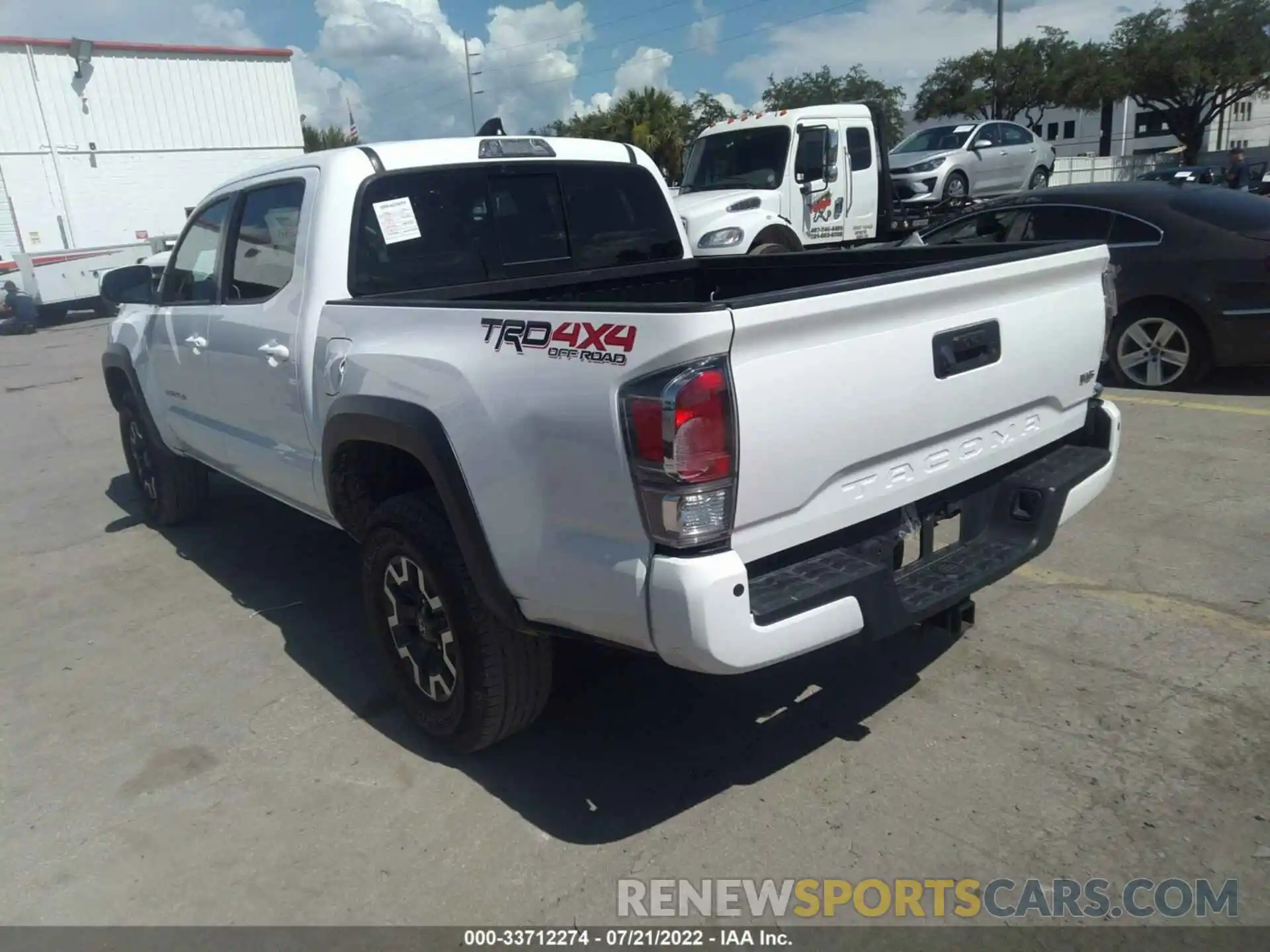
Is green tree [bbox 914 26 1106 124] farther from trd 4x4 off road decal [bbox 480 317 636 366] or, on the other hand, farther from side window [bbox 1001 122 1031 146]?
trd 4x4 off road decal [bbox 480 317 636 366]

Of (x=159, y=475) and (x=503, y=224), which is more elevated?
(x=503, y=224)

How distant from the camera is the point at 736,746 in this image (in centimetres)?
341

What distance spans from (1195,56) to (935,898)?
51781mm

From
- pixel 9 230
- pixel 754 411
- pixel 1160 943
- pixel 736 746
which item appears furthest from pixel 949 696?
pixel 9 230

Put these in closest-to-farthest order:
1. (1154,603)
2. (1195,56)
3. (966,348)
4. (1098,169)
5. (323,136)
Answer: (966,348) → (1154,603) → (1098,169) → (1195,56) → (323,136)

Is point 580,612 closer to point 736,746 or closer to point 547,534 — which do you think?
point 547,534

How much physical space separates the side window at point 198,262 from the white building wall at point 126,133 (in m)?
30.9

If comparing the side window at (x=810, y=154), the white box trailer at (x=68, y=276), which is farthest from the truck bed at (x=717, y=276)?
the white box trailer at (x=68, y=276)

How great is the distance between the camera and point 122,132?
33.0 m

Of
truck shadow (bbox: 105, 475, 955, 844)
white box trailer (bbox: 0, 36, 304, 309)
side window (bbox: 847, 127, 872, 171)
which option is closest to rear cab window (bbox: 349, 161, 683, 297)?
truck shadow (bbox: 105, 475, 955, 844)

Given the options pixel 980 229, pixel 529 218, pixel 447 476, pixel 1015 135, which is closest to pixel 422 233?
pixel 529 218

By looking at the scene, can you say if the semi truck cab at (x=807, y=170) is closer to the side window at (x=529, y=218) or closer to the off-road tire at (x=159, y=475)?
the off-road tire at (x=159, y=475)

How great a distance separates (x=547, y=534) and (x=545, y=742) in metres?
1.16

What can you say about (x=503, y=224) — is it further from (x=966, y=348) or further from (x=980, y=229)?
(x=980, y=229)
